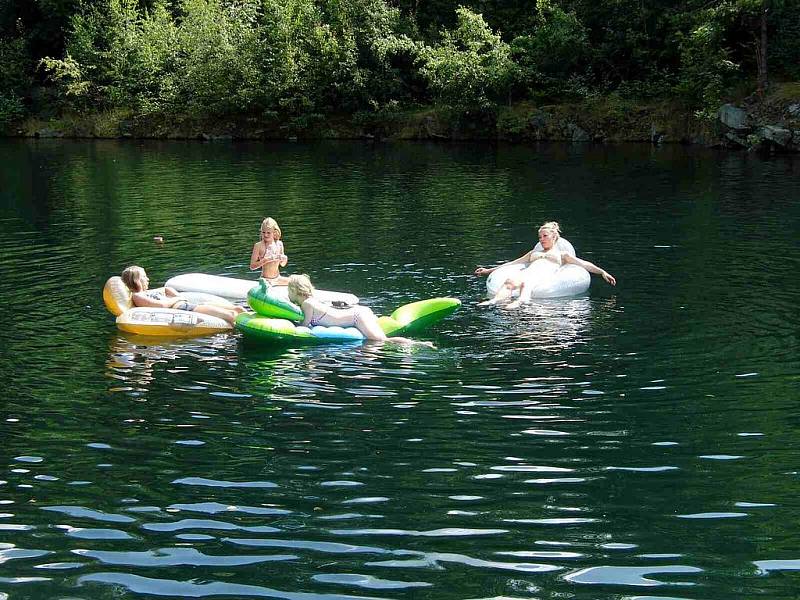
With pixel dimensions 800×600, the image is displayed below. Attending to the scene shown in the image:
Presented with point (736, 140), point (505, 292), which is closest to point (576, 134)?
point (736, 140)

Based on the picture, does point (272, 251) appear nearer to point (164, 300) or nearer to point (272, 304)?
point (164, 300)

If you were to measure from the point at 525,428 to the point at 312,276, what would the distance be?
24.8 feet

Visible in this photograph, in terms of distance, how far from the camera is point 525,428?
874 cm

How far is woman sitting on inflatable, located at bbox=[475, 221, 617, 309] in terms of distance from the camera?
13.4m

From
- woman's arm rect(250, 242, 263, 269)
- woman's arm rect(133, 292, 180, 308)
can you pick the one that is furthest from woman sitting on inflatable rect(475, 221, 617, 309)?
woman's arm rect(133, 292, 180, 308)

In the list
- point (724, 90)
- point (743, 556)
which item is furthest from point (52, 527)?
point (724, 90)

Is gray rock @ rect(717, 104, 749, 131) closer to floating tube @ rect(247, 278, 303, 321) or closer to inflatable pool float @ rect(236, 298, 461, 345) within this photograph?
inflatable pool float @ rect(236, 298, 461, 345)

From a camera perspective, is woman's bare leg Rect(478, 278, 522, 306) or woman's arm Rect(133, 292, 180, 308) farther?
woman's bare leg Rect(478, 278, 522, 306)

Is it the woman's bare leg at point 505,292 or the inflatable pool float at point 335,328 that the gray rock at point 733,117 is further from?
the inflatable pool float at point 335,328

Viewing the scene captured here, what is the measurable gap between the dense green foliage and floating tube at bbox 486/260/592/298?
23.7m

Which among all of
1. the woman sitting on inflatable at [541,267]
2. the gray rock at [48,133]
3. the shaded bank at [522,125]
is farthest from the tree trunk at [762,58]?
the gray rock at [48,133]

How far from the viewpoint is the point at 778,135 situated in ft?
112

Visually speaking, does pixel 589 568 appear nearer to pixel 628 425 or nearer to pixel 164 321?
pixel 628 425

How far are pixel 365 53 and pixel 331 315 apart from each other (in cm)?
3648
